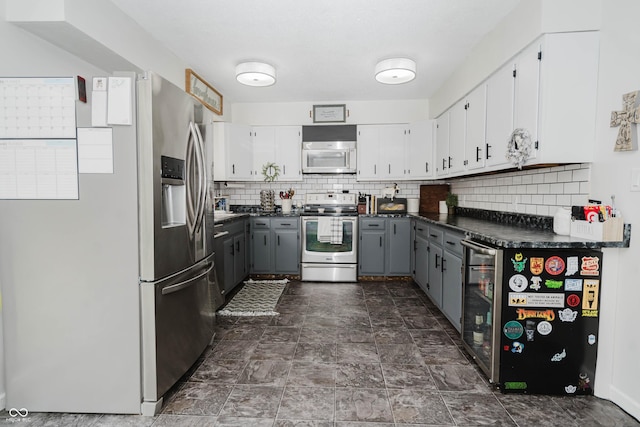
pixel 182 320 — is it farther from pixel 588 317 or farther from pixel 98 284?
pixel 588 317

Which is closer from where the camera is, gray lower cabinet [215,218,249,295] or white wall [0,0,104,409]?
white wall [0,0,104,409]

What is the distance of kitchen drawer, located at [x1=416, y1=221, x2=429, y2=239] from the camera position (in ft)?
12.1

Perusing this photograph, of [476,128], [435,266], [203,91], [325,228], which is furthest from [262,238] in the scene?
[476,128]

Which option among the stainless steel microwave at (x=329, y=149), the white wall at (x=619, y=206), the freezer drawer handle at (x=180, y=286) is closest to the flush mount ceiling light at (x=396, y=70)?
the stainless steel microwave at (x=329, y=149)

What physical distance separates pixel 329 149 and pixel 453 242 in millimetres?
2471

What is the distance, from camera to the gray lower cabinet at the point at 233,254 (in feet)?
11.9

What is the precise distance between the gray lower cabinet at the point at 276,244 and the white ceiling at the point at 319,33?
6.13 ft

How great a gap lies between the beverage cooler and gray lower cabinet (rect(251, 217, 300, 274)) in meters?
2.90

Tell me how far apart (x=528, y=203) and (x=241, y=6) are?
2.84 meters

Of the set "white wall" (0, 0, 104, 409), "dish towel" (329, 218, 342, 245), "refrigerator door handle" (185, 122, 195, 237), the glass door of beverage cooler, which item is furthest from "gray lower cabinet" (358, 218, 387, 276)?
"white wall" (0, 0, 104, 409)

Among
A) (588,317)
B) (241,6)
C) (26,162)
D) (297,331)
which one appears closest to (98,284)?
(26,162)

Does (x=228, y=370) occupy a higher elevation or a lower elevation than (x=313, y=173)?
lower

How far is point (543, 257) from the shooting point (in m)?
1.91

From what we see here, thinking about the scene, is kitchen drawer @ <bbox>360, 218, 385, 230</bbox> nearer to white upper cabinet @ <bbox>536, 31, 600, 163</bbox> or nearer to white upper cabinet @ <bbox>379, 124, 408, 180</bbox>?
white upper cabinet @ <bbox>379, 124, 408, 180</bbox>
